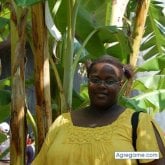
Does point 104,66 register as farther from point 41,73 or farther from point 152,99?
point 152,99

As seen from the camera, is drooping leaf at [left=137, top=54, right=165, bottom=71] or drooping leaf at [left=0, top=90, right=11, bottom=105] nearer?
drooping leaf at [left=0, top=90, right=11, bottom=105]

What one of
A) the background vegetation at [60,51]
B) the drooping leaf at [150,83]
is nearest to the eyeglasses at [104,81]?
the background vegetation at [60,51]

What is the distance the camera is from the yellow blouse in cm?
184

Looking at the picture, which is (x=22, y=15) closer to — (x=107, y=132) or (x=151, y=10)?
(x=107, y=132)

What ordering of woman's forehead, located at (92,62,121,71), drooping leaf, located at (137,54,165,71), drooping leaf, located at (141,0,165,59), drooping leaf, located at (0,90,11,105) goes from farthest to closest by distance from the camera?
drooping leaf, located at (141,0,165,59) < drooping leaf, located at (137,54,165,71) < drooping leaf, located at (0,90,11,105) < woman's forehead, located at (92,62,121,71)

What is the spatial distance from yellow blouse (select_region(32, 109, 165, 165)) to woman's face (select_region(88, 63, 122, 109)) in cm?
9

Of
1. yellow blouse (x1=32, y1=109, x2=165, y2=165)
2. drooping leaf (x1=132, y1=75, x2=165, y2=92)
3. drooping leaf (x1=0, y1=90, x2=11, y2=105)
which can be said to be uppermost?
yellow blouse (x1=32, y1=109, x2=165, y2=165)

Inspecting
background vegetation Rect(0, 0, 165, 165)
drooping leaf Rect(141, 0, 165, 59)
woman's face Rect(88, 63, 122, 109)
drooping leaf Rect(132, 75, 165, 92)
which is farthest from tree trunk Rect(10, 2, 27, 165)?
drooping leaf Rect(141, 0, 165, 59)

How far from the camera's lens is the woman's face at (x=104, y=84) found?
1931 millimetres

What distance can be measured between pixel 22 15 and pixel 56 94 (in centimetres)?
57

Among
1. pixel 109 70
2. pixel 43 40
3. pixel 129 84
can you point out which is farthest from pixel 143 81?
pixel 109 70

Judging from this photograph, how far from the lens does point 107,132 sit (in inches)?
→ 74.5

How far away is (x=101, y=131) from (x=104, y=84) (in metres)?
0.19

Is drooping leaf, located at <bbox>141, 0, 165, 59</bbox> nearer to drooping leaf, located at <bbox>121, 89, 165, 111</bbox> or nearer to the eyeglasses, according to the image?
drooping leaf, located at <bbox>121, 89, 165, 111</bbox>
